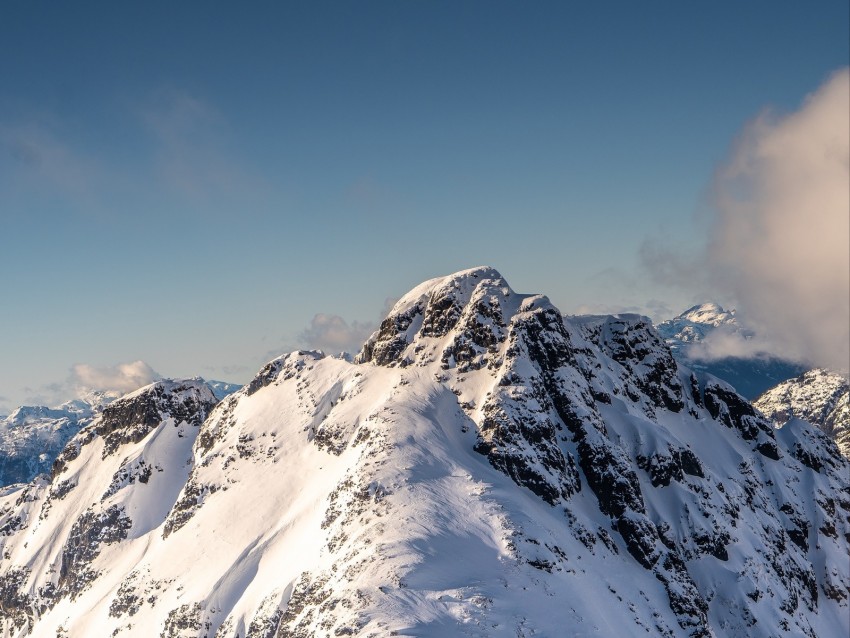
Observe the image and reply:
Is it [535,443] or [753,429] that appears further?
[753,429]

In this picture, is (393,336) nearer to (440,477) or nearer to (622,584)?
(440,477)

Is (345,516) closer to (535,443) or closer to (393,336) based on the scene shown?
(535,443)

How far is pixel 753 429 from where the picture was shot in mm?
174625

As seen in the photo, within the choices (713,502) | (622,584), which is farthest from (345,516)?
(713,502)

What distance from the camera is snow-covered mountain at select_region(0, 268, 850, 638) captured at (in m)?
91.4

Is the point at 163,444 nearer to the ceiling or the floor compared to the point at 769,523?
nearer to the floor

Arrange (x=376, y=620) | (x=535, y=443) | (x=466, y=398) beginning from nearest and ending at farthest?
1. (x=376, y=620)
2. (x=535, y=443)
3. (x=466, y=398)

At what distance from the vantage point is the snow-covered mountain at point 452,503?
9144cm

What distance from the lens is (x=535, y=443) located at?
117562 mm

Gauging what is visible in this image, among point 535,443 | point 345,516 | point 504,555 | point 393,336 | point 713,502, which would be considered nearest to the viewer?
point 504,555

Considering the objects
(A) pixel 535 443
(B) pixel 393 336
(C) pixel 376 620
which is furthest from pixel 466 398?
(C) pixel 376 620

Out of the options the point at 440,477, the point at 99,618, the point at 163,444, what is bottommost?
the point at 99,618

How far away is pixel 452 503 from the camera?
10088 centimetres

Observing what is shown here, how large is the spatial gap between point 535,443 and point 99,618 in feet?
295
